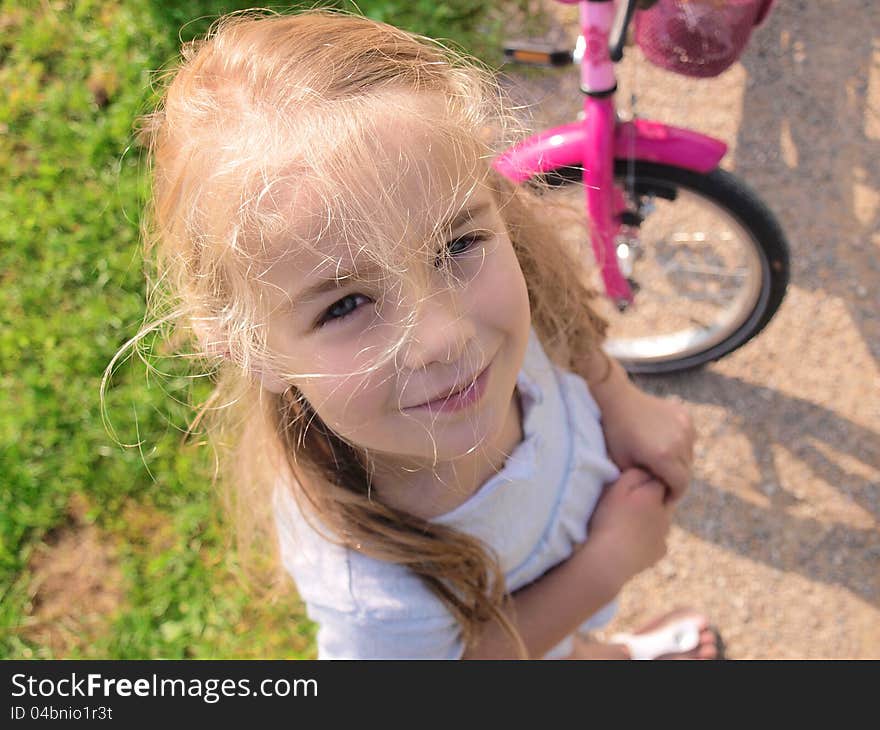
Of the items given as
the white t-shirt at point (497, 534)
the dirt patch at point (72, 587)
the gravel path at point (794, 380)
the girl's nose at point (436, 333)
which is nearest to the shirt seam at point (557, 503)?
the white t-shirt at point (497, 534)

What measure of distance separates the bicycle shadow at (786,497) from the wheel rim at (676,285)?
14 centimetres

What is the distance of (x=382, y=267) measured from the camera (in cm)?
85

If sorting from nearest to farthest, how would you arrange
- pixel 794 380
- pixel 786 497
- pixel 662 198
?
1. pixel 662 198
2. pixel 786 497
3. pixel 794 380

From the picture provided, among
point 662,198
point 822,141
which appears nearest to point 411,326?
point 662,198

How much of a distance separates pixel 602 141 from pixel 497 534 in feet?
2.95

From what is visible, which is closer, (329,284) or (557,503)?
(329,284)

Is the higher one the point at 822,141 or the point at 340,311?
the point at 340,311

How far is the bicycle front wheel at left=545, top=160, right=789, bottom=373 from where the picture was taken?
6.30 ft

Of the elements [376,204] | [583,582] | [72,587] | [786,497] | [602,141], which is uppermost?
[376,204]

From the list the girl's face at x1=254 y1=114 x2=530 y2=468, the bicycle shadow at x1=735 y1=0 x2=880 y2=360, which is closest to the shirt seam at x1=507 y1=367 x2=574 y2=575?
the girl's face at x1=254 y1=114 x2=530 y2=468

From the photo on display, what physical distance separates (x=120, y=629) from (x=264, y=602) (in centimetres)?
41

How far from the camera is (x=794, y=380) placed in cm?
227

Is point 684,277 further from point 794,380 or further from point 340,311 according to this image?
point 340,311
